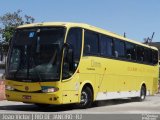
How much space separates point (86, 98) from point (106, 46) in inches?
118

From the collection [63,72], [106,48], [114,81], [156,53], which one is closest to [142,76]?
[156,53]

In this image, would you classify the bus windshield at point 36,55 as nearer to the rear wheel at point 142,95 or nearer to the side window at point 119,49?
the side window at point 119,49

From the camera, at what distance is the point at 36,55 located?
17.3 metres

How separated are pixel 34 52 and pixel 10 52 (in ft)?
4.26

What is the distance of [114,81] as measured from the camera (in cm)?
2231

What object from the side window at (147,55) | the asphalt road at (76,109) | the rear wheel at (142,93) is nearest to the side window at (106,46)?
the asphalt road at (76,109)

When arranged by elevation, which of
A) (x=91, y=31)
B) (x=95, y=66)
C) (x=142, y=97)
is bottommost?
(x=142, y=97)

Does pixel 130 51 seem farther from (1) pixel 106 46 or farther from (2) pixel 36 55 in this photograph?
(2) pixel 36 55

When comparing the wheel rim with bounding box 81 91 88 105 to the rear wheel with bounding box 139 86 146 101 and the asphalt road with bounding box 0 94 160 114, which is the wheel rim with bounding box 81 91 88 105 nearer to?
the asphalt road with bounding box 0 94 160 114

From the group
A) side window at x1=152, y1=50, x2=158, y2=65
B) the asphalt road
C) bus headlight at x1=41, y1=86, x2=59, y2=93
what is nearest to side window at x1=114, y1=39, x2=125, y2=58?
the asphalt road

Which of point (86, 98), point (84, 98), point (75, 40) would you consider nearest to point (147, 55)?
point (86, 98)

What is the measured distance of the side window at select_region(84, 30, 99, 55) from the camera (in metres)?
18.7

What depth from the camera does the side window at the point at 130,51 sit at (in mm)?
24145

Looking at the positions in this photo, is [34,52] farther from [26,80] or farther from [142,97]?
[142,97]
